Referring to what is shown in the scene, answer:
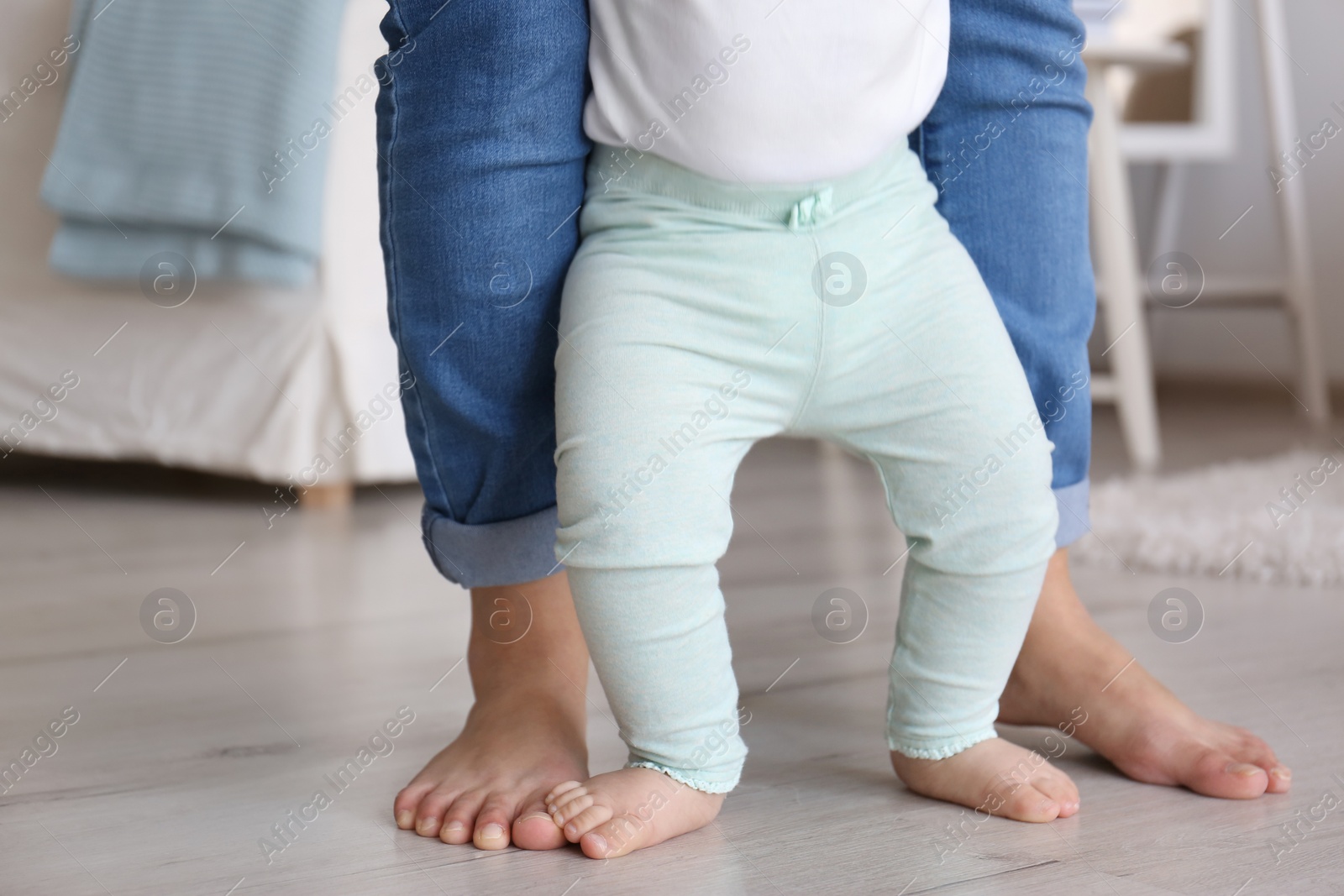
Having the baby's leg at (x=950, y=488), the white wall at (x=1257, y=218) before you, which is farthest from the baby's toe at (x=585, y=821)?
the white wall at (x=1257, y=218)

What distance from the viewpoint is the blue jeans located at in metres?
→ 0.62

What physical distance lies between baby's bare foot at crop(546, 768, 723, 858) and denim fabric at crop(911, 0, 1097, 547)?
307 millimetres

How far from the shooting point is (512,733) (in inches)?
25.3

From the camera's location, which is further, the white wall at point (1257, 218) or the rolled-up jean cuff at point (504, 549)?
the white wall at point (1257, 218)

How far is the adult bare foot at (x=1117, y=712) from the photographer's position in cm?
62

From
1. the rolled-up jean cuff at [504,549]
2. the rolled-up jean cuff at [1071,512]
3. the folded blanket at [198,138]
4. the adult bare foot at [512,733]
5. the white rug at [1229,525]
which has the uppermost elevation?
the folded blanket at [198,138]

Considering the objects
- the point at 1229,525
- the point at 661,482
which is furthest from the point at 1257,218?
the point at 661,482

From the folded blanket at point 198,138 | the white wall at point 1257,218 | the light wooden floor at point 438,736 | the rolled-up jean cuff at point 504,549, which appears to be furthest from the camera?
the white wall at point 1257,218

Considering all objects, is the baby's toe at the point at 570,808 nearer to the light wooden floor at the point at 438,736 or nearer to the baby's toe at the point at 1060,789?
the light wooden floor at the point at 438,736

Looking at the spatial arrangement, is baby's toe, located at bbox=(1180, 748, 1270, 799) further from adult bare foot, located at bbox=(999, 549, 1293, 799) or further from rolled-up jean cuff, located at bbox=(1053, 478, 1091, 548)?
rolled-up jean cuff, located at bbox=(1053, 478, 1091, 548)

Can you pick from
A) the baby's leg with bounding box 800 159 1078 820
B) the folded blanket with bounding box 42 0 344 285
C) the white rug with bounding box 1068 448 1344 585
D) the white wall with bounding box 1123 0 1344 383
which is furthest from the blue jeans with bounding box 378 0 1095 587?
the white wall with bounding box 1123 0 1344 383

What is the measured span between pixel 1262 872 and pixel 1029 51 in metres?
0.44

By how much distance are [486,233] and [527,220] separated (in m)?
0.02

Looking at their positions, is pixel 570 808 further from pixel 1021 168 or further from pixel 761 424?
pixel 1021 168
